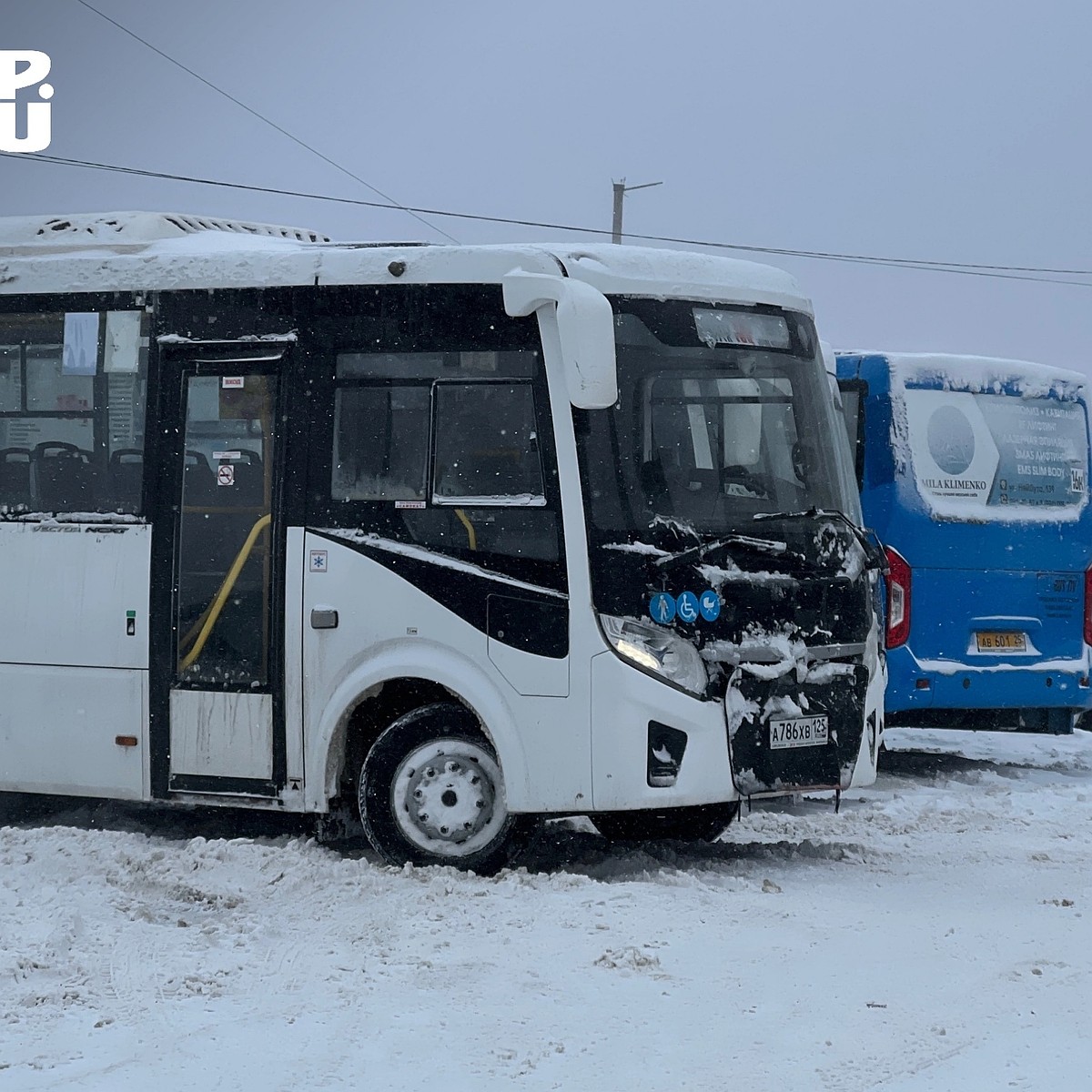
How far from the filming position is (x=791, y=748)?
8.64 metres

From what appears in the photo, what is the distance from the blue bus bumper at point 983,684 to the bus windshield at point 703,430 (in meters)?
3.80

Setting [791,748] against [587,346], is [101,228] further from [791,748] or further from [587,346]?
[791,748]

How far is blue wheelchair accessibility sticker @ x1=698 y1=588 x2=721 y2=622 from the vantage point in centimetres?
845

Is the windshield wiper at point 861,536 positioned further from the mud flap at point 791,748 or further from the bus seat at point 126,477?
the bus seat at point 126,477

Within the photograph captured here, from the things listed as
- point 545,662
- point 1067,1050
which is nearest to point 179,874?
point 545,662

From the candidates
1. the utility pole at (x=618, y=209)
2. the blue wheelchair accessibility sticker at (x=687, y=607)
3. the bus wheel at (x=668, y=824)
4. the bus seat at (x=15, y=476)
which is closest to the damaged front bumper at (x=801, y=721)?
the blue wheelchair accessibility sticker at (x=687, y=607)

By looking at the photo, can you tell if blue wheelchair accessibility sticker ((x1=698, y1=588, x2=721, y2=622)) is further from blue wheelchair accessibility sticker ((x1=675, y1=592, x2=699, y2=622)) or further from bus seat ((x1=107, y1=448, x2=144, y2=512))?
bus seat ((x1=107, y1=448, x2=144, y2=512))

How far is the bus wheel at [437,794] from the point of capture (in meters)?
8.64

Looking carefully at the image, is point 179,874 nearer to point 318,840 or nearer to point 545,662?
point 318,840

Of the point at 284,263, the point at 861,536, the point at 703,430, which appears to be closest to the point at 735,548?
the point at 703,430

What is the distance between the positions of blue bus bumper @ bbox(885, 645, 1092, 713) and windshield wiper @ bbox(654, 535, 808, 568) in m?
4.09

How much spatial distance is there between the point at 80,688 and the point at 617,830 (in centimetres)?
285

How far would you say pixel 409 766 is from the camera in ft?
28.7

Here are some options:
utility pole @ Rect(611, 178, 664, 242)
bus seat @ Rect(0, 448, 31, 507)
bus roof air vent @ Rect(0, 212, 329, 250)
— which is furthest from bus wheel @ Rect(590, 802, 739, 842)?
utility pole @ Rect(611, 178, 664, 242)
